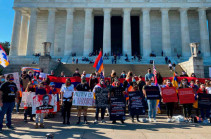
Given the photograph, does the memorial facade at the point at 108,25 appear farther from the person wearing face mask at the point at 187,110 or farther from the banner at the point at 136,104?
the banner at the point at 136,104

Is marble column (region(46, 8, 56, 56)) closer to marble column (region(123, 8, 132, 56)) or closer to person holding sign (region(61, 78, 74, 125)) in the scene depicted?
marble column (region(123, 8, 132, 56))

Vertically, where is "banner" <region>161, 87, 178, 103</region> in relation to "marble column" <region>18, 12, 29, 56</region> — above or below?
below

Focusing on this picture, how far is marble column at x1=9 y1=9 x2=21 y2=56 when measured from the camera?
37531mm

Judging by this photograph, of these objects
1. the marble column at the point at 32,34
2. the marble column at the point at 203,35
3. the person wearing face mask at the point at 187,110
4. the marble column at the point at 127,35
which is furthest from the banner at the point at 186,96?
the marble column at the point at 32,34

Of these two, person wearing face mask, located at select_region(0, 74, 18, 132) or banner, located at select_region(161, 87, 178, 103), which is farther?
banner, located at select_region(161, 87, 178, 103)

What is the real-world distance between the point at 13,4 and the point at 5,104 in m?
41.6

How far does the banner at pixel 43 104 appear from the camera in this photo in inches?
291

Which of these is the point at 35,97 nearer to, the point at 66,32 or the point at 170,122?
the point at 170,122

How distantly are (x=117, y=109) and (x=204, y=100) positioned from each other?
5.02 metres

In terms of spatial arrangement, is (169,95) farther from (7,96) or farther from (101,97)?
(7,96)

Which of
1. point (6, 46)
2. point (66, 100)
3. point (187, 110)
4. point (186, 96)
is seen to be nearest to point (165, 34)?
point (187, 110)

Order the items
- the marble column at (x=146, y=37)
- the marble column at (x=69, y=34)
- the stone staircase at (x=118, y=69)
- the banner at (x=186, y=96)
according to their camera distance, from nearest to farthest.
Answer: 1. the banner at (x=186, y=96)
2. the stone staircase at (x=118, y=69)
3. the marble column at (x=146, y=37)
4. the marble column at (x=69, y=34)

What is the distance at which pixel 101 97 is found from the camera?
8.19 m

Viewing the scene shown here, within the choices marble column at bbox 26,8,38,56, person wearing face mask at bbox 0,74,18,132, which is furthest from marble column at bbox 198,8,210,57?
marble column at bbox 26,8,38,56
